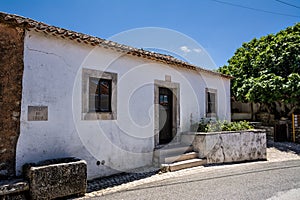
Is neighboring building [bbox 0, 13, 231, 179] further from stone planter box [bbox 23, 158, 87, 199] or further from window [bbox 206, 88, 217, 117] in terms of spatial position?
window [bbox 206, 88, 217, 117]

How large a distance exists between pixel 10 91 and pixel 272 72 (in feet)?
41.5

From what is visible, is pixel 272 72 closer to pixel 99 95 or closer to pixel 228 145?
pixel 228 145

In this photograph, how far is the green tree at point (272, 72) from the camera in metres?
11.5

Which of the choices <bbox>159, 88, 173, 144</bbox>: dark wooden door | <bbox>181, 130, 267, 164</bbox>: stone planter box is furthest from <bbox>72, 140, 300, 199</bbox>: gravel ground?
<bbox>159, 88, 173, 144</bbox>: dark wooden door

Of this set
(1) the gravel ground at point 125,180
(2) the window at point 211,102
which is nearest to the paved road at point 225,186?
(1) the gravel ground at point 125,180

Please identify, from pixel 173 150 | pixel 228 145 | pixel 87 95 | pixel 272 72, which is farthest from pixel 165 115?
pixel 272 72

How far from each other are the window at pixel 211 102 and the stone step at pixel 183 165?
332cm

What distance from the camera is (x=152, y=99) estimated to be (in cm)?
798

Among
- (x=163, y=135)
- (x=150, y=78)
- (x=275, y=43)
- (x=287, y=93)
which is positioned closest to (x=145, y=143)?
(x=163, y=135)

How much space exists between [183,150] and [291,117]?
906 cm

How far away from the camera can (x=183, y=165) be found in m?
7.26

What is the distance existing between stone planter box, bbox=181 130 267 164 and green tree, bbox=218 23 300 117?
3.65m

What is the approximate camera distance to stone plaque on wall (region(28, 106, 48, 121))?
5125 mm

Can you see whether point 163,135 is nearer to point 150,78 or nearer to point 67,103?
point 150,78
